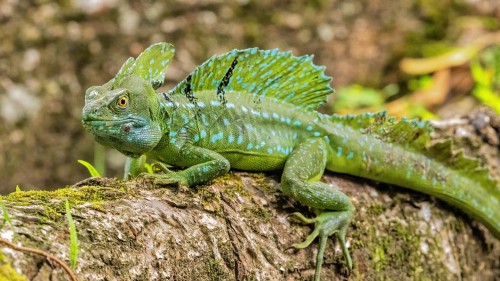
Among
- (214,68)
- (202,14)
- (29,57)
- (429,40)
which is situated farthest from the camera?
(429,40)

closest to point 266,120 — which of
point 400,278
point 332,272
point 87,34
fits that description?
point 332,272

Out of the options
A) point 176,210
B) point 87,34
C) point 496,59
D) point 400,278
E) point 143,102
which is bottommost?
point 400,278

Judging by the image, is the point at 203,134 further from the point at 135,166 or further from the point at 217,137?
the point at 135,166

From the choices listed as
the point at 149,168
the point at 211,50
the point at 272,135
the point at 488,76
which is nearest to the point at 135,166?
the point at 149,168

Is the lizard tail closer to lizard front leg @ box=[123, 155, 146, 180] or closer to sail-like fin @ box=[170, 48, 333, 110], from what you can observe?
sail-like fin @ box=[170, 48, 333, 110]

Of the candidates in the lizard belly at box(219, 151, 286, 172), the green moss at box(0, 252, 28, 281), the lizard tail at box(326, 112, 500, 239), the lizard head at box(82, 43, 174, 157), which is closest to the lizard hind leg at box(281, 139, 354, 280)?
the lizard belly at box(219, 151, 286, 172)

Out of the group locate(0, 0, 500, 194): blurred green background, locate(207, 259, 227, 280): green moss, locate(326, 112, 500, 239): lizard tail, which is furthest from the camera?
locate(0, 0, 500, 194): blurred green background

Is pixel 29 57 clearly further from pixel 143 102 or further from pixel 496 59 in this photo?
pixel 496 59
